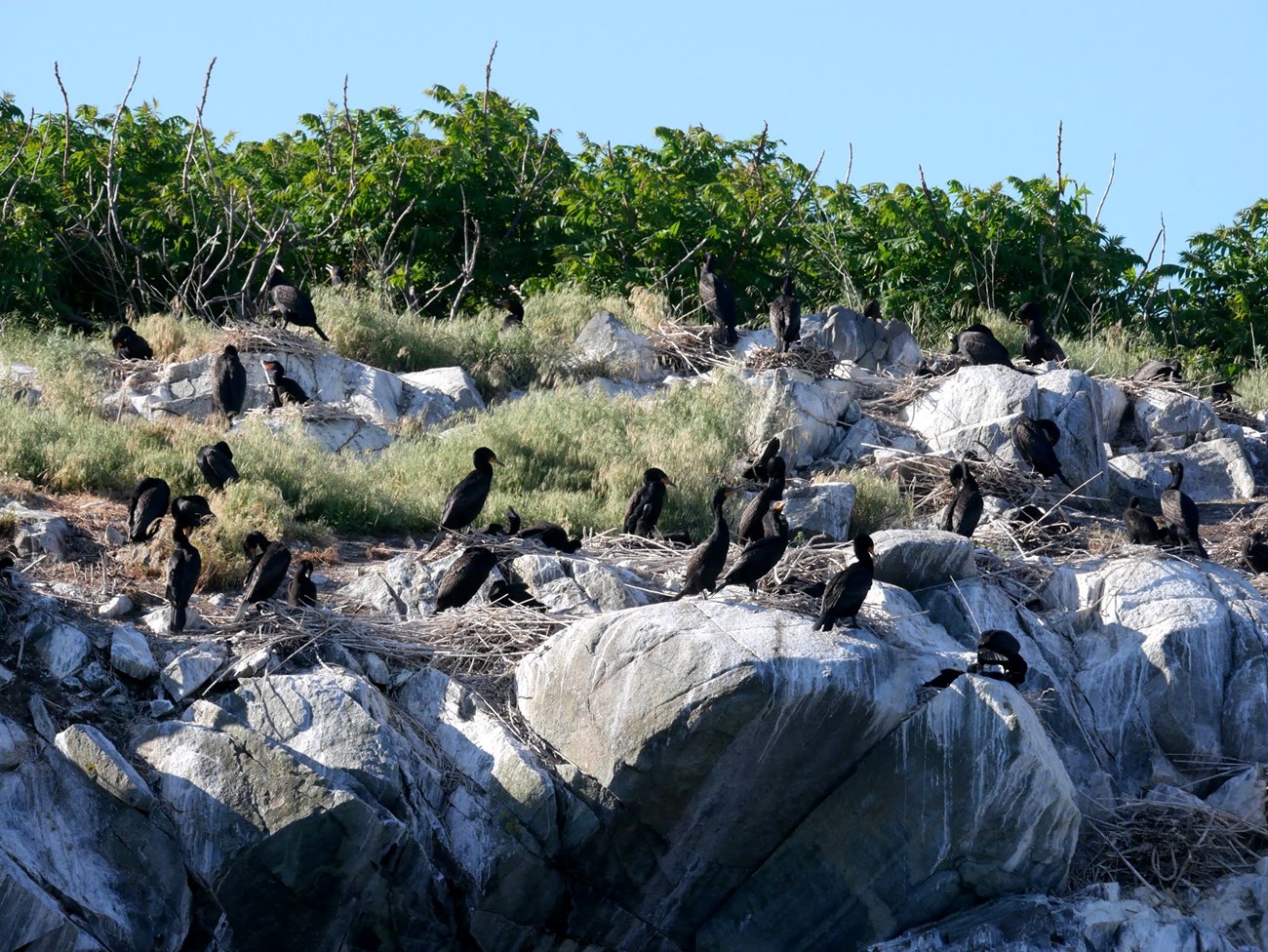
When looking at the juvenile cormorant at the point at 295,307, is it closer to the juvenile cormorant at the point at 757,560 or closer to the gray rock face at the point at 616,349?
the gray rock face at the point at 616,349

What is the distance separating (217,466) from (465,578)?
13.9ft

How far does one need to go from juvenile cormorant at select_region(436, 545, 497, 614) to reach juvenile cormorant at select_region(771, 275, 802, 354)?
8.35m

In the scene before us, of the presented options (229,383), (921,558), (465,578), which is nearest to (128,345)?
(229,383)

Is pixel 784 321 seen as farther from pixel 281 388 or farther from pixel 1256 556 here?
pixel 1256 556

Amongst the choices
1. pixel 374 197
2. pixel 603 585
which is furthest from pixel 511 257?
pixel 603 585

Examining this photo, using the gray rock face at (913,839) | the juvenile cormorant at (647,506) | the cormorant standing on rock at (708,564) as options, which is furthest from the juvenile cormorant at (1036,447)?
the gray rock face at (913,839)

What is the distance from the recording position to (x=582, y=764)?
38.2 ft

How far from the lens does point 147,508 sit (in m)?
14.9

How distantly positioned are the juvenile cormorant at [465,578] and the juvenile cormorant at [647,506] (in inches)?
113

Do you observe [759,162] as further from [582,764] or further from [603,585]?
[582,764]

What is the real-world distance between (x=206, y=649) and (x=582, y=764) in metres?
2.77

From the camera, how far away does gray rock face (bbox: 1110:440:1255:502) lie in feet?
65.3

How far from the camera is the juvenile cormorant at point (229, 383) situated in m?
19.2

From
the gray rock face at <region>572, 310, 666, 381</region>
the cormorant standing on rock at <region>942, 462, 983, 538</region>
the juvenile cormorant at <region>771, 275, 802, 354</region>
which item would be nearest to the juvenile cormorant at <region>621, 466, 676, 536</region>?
the cormorant standing on rock at <region>942, 462, 983, 538</region>
